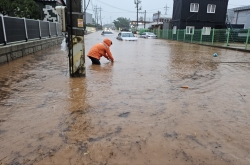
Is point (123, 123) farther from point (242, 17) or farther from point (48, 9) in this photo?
point (242, 17)

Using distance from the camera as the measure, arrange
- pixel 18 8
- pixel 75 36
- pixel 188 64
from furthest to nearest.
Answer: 1. pixel 18 8
2. pixel 188 64
3. pixel 75 36

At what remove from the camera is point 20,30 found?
372 inches

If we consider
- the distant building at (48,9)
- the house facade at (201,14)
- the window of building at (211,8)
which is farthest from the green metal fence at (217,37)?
the distant building at (48,9)

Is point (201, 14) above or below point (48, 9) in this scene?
below

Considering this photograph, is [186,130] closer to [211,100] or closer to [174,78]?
[211,100]

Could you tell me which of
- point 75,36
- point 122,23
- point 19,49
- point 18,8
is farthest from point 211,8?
point 122,23

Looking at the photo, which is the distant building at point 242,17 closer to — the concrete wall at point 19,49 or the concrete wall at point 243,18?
the concrete wall at point 243,18

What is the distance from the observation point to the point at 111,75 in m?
6.26

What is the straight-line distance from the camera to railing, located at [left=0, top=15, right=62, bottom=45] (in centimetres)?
771

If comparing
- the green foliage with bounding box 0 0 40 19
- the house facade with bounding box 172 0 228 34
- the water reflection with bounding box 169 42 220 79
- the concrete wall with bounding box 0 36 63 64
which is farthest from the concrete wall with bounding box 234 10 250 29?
the concrete wall with bounding box 0 36 63 64

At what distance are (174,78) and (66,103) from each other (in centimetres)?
330

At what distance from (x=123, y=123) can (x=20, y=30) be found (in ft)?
27.7

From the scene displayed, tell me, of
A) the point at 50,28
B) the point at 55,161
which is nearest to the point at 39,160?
the point at 55,161

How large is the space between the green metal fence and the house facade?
6.84ft
